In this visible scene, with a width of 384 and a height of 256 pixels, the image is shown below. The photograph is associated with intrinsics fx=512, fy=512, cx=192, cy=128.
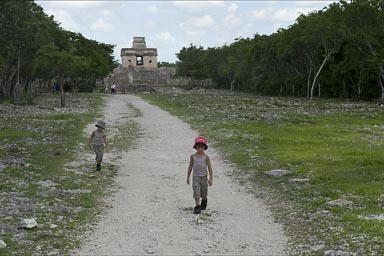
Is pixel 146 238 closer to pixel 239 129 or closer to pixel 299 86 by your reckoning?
pixel 239 129

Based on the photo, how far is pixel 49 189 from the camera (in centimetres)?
1380

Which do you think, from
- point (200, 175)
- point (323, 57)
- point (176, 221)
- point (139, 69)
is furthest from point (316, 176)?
point (139, 69)

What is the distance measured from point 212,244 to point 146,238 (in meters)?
1.27

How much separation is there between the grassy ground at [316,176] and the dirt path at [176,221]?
22.5 inches

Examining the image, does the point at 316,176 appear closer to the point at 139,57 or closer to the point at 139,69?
the point at 139,69

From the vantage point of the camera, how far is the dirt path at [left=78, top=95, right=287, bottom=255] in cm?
920

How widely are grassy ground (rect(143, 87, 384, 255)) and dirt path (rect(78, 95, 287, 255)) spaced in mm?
571

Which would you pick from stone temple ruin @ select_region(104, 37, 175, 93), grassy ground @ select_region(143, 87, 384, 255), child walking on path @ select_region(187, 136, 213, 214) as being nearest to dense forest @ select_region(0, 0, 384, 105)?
stone temple ruin @ select_region(104, 37, 175, 93)

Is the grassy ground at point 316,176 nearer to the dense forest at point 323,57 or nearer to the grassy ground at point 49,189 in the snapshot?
the grassy ground at point 49,189

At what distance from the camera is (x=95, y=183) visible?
14.9m

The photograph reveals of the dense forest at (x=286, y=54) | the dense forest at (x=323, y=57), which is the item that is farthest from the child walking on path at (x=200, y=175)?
the dense forest at (x=323, y=57)

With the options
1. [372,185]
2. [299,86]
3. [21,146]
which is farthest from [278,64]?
[372,185]

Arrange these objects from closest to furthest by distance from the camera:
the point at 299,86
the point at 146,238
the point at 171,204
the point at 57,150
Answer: the point at 146,238, the point at 171,204, the point at 57,150, the point at 299,86

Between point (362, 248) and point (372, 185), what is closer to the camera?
point (362, 248)
